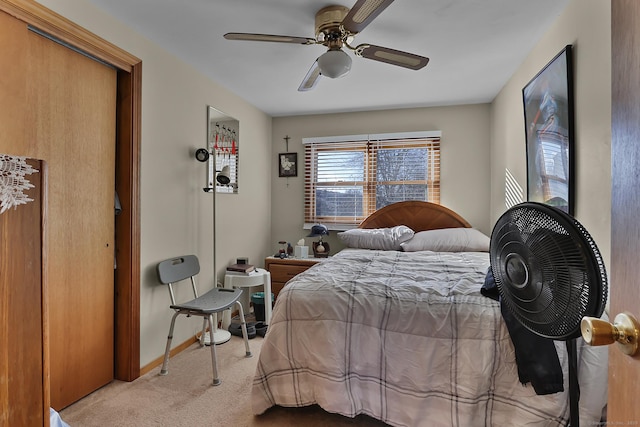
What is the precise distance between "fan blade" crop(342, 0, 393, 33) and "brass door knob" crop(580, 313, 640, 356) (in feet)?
4.58

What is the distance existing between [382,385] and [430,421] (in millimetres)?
258

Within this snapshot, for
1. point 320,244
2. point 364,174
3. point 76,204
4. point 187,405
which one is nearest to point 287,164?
point 364,174

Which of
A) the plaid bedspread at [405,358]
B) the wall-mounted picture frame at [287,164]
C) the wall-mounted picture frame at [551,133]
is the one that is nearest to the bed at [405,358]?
the plaid bedspread at [405,358]

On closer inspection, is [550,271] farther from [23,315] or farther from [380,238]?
[380,238]

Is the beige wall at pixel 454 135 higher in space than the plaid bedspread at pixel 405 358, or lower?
higher

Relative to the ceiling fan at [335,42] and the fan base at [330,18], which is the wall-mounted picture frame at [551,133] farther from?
the fan base at [330,18]

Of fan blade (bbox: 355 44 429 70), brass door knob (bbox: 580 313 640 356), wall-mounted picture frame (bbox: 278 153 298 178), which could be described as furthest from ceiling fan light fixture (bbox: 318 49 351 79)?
wall-mounted picture frame (bbox: 278 153 298 178)

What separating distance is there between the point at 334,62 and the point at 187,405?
2.24m

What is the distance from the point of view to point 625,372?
544 mm

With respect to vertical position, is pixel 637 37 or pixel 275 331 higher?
pixel 637 37

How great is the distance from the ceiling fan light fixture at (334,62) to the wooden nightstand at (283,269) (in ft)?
6.83

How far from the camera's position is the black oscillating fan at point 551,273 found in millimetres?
930

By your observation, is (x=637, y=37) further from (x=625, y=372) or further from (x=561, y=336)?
(x=561, y=336)

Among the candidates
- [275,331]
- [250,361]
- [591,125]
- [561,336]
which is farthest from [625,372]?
[250,361]
